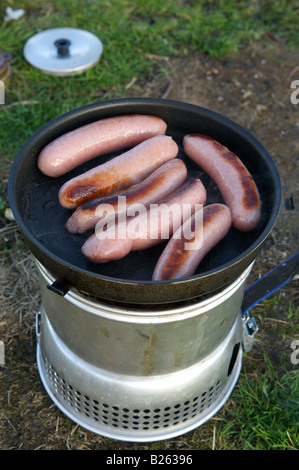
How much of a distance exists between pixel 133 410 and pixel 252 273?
161 centimetres

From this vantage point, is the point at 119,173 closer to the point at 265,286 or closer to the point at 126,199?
the point at 126,199

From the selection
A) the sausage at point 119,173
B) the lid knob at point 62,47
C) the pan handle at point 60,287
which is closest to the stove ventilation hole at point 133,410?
the pan handle at point 60,287

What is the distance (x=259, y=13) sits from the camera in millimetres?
6391

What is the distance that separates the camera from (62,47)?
524 centimetres

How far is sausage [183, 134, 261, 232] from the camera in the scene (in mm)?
2520

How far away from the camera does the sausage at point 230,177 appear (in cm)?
252

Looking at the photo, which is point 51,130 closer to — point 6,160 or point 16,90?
point 6,160

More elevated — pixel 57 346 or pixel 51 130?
pixel 51 130

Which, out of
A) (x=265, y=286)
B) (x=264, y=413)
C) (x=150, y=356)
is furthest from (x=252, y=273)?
(x=150, y=356)

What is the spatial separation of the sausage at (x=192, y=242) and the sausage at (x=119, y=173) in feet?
1.39
